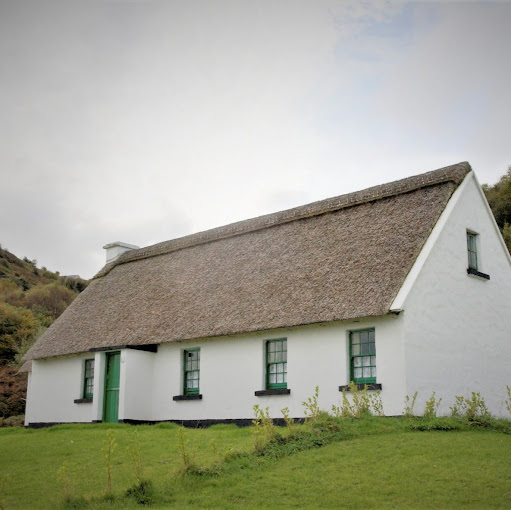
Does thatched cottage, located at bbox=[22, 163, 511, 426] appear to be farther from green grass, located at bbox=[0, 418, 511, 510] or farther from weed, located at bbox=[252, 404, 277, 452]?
weed, located at bbox=[252, 404, 277, 452]

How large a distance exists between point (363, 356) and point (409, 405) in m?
1.79

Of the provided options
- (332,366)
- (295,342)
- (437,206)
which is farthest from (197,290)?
(437,206)

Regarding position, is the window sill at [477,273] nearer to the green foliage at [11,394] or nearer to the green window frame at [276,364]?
the green window frame at [276,364]

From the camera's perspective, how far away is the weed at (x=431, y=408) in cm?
1468

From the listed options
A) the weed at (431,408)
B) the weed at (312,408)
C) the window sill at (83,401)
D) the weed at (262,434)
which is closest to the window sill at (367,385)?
the weed at (312,408)

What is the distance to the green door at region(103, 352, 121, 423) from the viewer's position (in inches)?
847

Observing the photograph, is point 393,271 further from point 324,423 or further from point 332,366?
point 324,423

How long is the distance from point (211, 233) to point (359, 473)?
15.0 m

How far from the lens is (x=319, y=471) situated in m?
10.8

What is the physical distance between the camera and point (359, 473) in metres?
10.5

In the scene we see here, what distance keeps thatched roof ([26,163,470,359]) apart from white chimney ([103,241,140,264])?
2.73 m

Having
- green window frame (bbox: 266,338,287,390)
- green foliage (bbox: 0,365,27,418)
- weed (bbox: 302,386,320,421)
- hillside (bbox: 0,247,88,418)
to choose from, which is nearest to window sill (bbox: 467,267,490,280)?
green window frame (bbox: 266,338,287,390)

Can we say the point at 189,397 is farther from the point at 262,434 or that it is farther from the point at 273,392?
the point at 262,434

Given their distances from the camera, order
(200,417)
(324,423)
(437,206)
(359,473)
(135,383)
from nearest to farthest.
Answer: (359,473) → (324,423) → (437,206) → (200,417) → (135,383)
